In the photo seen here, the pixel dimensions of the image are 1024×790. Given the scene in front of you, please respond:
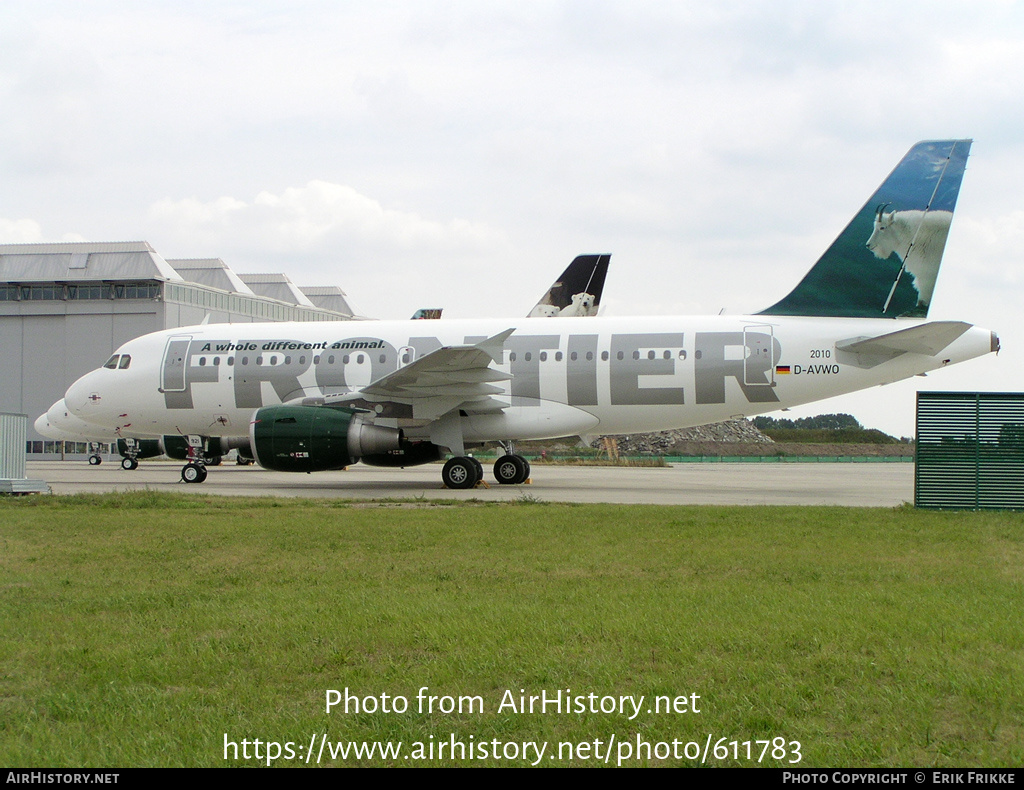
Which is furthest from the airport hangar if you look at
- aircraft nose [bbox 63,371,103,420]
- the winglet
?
the winglet

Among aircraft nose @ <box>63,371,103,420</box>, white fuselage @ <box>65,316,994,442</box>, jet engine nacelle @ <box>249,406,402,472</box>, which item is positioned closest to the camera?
jet engine nacelle @ <box>249,406,402,472</box>

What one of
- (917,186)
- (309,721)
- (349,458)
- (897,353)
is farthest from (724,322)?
(309,721)

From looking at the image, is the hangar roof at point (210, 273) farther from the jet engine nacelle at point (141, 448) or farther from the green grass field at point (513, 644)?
the green grass field at point (513, 644)

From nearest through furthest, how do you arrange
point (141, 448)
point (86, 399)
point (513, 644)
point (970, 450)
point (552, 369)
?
point (513, 644) < point (970, 450) < point (552, 369) < point (86, 399) < point (141, 448)

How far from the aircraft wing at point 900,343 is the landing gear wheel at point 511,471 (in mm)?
7384

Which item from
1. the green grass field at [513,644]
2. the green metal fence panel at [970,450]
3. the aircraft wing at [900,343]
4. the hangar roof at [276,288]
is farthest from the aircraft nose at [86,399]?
the hangar roof at [276,288]

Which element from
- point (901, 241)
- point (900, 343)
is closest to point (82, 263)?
point (901, 241)

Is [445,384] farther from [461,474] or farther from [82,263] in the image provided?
[82,263]

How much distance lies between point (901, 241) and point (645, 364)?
566 centimetres

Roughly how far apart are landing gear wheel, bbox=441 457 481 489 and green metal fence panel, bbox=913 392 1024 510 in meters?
8.67

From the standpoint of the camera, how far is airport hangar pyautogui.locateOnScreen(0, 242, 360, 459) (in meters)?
52.0

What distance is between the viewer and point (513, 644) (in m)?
5.19

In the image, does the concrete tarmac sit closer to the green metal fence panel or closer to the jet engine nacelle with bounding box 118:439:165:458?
the green metal fence panel
